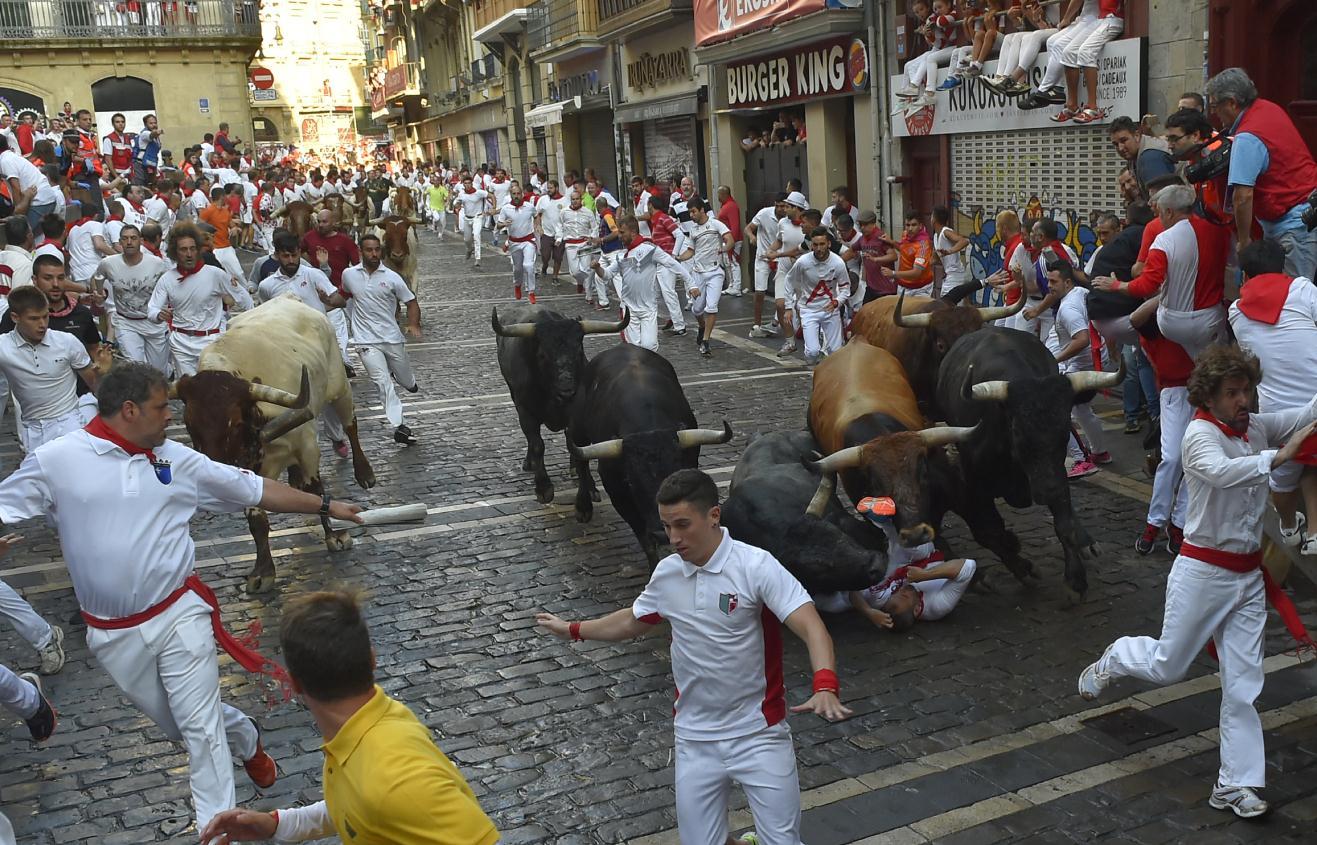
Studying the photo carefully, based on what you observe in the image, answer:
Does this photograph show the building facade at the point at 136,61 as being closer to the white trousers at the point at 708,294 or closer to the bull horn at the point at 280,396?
the white trousers at the point at 708,294

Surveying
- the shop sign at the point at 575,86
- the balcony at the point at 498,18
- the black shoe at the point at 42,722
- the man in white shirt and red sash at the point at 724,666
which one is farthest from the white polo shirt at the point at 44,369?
the balcony at the point at 498,18

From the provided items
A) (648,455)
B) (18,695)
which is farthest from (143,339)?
(18,695)

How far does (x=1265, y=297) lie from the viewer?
6.62m

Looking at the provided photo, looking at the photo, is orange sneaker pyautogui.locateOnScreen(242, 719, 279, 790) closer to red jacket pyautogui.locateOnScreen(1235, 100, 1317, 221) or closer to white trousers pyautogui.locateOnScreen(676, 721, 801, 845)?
white trousers pyautogui.locateOnScreen(676, 721, 801, 845)

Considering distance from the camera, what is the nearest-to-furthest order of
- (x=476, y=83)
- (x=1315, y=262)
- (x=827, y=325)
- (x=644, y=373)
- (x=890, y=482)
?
(x=890, y=482), (x=1315, y=262), (x=644, y=373), (x=827, y=325), (x=476, y=83)

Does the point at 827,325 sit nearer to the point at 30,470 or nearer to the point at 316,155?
the point at 30,470

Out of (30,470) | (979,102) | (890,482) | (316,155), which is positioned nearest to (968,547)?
(890,482)

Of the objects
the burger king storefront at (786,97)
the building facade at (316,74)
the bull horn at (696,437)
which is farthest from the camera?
the building facade at (316,74)

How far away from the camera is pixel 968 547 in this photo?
8797 millimetres

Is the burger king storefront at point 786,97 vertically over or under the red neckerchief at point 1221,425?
over

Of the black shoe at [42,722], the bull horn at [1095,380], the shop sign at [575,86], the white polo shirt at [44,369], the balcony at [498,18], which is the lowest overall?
the black shoe at [42,722]

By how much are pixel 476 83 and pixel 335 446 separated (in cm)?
4260

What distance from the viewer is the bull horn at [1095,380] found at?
7.82 meters

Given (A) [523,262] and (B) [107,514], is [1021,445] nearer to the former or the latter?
(B) [107,514]
